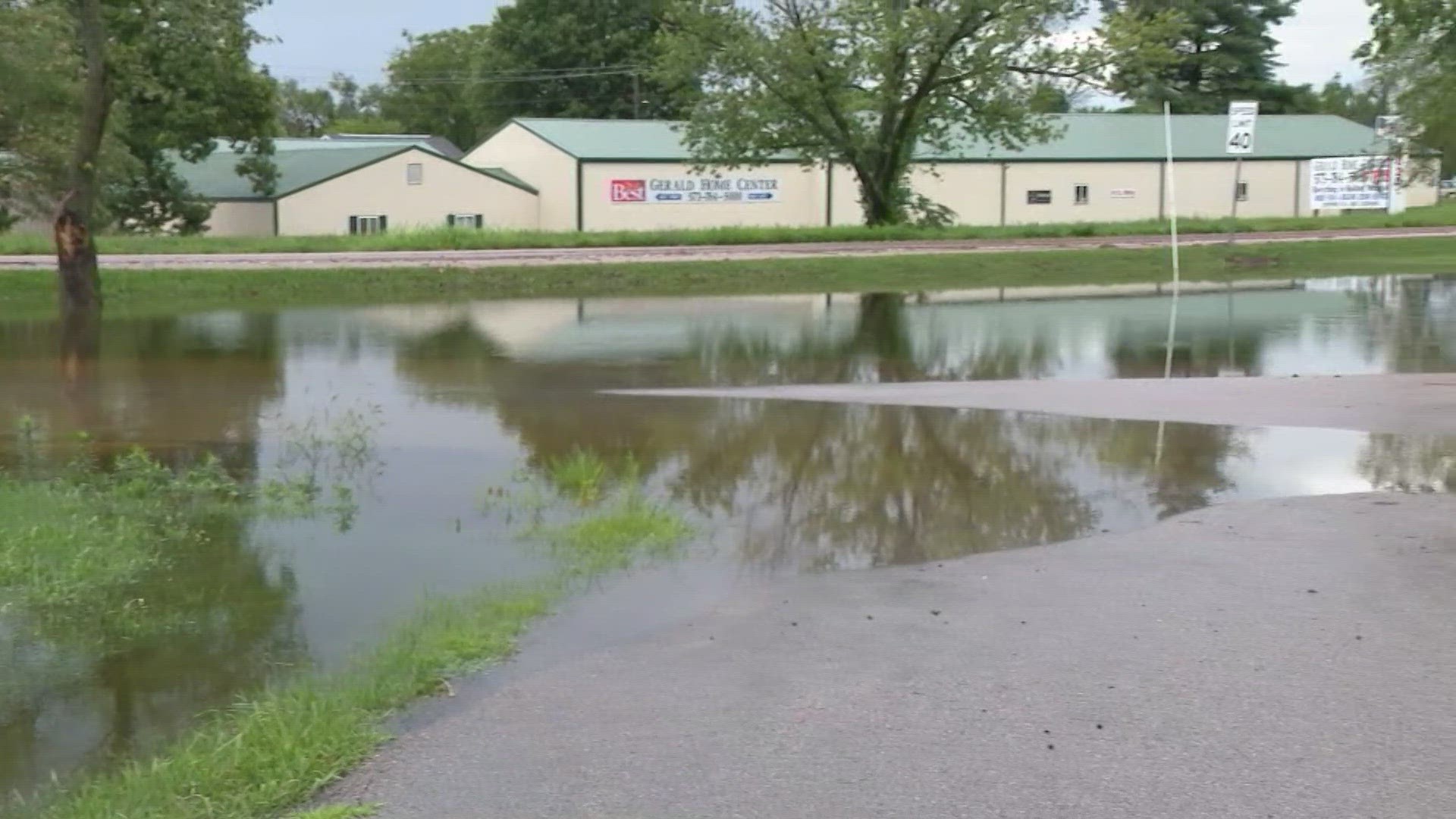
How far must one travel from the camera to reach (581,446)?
41.6 ft

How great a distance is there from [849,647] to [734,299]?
23.2 metres

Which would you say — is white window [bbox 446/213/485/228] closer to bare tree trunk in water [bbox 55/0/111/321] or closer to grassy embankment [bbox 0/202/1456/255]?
grassy embankment [bbox 0/202/1456/255]

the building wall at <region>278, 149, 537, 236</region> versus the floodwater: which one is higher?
the building wall at <region>278, 149, 537, 236</region>

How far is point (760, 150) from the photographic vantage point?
1715 inches

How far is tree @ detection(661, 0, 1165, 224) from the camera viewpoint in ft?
130

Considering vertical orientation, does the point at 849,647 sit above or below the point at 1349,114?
below

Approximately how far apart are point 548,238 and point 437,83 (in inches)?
2357

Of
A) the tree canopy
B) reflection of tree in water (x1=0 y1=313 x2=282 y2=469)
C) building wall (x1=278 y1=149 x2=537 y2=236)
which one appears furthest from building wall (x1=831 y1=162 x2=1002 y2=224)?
reflection of tree in water (x1=0 y1=313 x2=282 y2=469)

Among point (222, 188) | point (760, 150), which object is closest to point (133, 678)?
point (760, 150)

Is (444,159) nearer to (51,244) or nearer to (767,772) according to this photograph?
(51,244)

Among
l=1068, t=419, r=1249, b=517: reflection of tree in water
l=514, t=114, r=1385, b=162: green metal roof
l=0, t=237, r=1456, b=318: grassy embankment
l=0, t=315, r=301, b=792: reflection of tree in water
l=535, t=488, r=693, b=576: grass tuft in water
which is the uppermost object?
l=514, t=114, r=1385, b=162: green metal roof

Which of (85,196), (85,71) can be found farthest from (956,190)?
(85,196)

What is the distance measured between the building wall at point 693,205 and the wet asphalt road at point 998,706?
154 feet

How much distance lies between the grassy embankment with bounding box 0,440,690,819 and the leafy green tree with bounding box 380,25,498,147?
8682 centimetres
